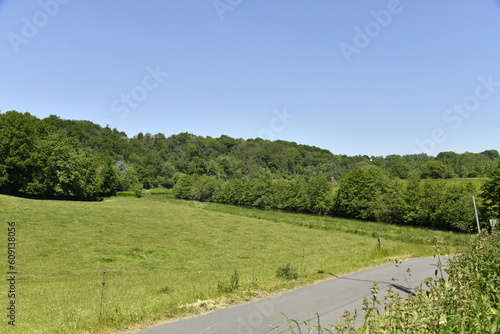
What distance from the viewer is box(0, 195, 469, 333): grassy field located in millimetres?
10438

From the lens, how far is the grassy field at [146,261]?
10.4 m

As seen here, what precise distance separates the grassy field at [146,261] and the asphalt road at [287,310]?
2.21 ft

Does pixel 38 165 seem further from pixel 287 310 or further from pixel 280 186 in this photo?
pixel 287 310

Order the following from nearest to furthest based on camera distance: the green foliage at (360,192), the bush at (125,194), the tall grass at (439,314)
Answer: the tall grass at (439,314) < the green foliage at (360,192) < the bush at (125,194)

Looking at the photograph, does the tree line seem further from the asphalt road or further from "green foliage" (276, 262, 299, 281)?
"green foliage" (276, 262, 299, 281)

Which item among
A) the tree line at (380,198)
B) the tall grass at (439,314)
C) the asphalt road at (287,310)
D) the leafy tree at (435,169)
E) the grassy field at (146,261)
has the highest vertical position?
the leafy tree at (435,169)

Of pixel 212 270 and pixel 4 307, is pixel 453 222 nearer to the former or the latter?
pixel 212 270

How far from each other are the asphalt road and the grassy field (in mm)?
674

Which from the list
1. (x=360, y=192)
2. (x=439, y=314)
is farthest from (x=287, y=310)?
(x=360, y=192)

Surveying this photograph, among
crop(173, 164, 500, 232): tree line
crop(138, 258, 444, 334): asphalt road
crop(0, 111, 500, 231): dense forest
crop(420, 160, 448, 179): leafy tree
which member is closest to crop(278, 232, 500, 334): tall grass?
Result: crop(138, 258, 444, 334): asphalt road

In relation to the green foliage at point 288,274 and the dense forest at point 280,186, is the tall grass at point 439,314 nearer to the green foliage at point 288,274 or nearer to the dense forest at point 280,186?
the green foliage at point 288,274

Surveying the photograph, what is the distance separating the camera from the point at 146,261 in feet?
86.0

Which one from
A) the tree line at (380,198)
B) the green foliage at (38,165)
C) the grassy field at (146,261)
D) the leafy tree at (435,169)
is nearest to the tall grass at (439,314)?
the grassy field at (146,261)

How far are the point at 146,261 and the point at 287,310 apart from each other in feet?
60.4
